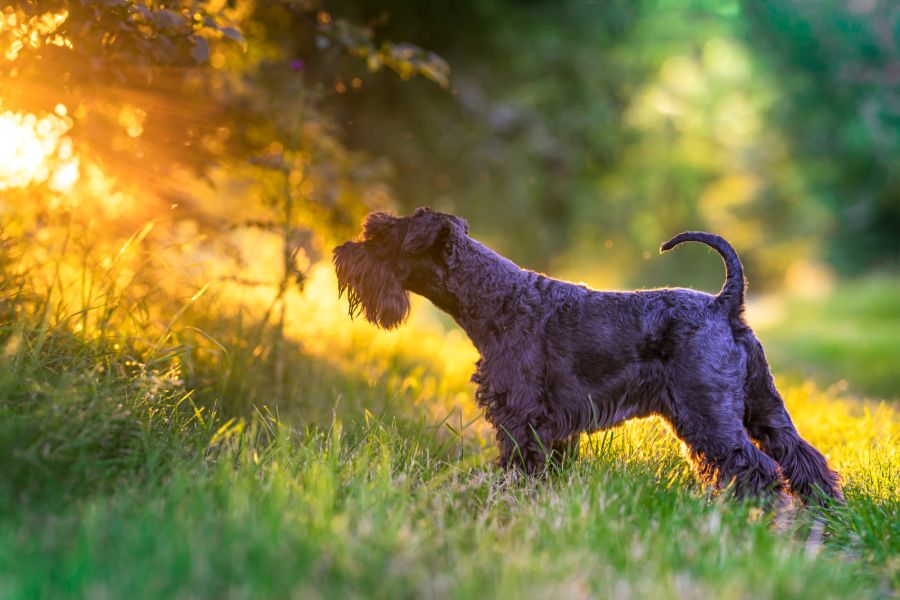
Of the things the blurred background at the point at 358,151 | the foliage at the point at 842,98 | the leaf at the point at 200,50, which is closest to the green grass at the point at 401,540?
the blurred background at the point at 358,151

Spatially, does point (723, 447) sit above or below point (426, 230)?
below

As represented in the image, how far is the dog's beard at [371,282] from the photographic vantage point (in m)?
5.25

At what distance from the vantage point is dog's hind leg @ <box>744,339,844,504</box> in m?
4.76

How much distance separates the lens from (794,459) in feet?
15.8

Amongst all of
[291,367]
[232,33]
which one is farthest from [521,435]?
[232,33]

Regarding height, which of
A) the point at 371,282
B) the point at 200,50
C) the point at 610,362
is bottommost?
the point at 610,362

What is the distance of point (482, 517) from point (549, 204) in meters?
14.7

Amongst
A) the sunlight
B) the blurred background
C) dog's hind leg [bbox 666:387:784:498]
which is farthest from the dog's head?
the sunlight

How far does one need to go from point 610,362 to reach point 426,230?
1407mm

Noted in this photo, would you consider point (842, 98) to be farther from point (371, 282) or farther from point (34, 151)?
point (34, 151)

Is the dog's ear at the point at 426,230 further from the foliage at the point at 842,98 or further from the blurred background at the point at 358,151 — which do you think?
the foliage at the point at 842,98

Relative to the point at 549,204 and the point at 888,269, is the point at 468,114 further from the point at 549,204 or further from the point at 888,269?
the point at 888,269

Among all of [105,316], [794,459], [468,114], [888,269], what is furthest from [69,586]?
[888,269]

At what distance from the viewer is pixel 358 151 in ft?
32.0
